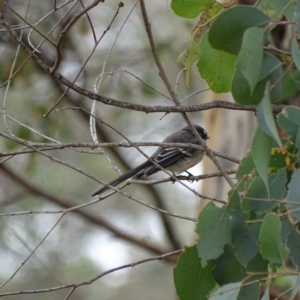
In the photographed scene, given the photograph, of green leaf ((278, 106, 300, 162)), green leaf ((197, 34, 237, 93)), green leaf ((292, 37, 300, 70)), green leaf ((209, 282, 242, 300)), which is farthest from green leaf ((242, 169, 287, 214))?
green leaf ((197, 34, 237, 93))

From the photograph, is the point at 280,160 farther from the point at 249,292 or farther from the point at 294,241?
the point at 249,292

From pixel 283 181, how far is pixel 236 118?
11.1 feet

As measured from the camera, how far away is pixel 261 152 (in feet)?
4.63

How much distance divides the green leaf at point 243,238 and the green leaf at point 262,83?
0.31 m

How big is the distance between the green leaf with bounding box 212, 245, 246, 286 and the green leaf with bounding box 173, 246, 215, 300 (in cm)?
7

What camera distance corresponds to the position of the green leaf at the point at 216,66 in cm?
215

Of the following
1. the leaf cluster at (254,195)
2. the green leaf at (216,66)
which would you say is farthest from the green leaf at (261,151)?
the green leaf at (216,66)

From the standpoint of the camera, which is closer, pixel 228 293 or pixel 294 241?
pixel 228 293

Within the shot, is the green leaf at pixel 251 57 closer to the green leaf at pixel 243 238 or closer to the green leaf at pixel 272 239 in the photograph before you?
the green leaf at pixel 272 239

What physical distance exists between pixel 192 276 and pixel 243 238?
0.90 ft

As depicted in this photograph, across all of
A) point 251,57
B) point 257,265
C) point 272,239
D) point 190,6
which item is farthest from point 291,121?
point 190,6

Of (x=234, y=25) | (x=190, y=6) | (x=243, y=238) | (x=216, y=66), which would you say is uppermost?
(x=190, y=6)

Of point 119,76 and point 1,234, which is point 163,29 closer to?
point 119,76

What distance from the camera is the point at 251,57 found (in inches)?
57.5
